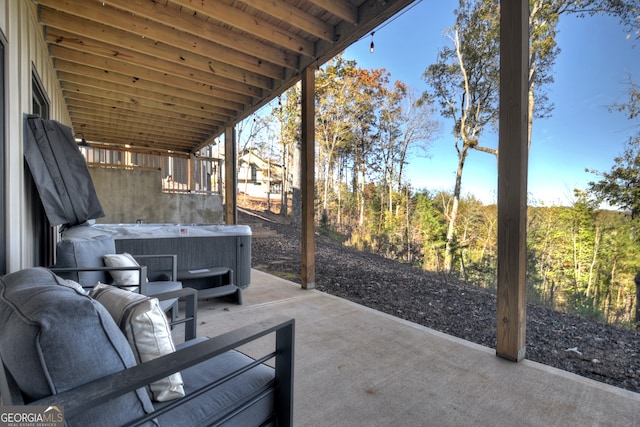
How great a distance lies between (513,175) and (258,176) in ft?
63.3

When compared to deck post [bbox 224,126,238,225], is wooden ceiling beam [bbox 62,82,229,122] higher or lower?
higher

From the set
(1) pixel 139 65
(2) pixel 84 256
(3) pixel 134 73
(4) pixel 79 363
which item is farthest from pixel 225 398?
(3) pixel 134 73

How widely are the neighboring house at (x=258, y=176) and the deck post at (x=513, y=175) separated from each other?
43.5ft

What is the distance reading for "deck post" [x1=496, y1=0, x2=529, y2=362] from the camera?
6.83 ft

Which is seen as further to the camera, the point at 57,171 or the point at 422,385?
the point at 57,171

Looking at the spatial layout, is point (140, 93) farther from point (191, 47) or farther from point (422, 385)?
point (422, 385)

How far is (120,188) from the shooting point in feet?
23.1

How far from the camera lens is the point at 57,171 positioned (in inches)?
98.4

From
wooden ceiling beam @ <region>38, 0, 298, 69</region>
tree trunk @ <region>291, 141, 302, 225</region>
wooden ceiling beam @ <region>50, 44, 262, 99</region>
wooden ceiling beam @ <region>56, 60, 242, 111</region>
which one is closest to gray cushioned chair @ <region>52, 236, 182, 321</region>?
wooden ceiling beam @ <region>38, 0, 298, 69</region>

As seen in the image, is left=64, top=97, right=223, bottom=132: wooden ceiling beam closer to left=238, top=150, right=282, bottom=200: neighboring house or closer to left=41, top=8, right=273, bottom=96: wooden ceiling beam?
left=41, top=8, right=273, bottom=96: wooden ceiling beam

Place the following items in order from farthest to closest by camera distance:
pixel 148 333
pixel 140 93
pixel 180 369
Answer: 1. pixel 140 93
2. pixel 148 333
3. pixel 180 369

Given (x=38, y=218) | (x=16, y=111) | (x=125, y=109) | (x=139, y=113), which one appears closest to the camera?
(x=16, y=111)

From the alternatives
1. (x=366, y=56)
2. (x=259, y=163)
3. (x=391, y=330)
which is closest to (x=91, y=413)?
(x=391, y=330)

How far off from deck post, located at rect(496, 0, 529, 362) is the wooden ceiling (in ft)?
→ 3.39
